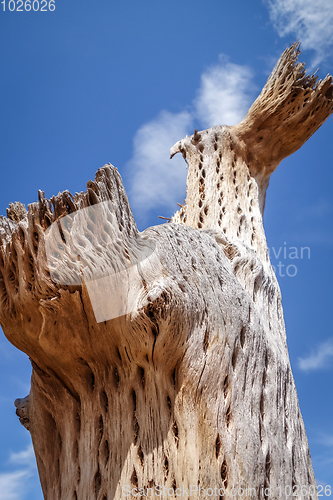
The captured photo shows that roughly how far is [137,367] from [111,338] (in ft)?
0.78

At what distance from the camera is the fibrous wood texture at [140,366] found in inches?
107

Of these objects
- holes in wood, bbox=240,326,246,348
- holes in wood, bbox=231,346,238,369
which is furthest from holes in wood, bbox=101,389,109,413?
holes in wood, bbox=240,326,246,348

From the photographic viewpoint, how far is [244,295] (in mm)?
3428

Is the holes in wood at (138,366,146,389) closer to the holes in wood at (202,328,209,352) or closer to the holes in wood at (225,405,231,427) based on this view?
the holes in wood at (202,328,209,352)

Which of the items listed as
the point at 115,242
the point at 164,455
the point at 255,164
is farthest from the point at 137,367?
the point at 255,164

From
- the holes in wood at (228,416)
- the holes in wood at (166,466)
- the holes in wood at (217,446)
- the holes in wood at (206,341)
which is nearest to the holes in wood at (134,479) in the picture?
the holes in wood at (166,466)

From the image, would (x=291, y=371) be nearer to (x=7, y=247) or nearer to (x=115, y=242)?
(x=115, y=242)

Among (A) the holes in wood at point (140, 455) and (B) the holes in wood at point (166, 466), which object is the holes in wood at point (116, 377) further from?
(B) the holes in wood at point (166, 466)

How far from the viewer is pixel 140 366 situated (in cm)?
296

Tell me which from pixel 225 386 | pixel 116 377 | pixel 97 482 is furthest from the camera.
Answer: pixel 116 377

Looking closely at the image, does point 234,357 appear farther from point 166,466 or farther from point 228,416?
point 166,466

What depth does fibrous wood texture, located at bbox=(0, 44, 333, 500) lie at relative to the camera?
8.93 ft

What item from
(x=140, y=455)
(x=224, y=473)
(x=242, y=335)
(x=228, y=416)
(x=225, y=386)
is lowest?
(x=224, y=473)

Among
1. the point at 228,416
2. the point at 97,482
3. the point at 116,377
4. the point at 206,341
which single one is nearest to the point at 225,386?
the point at 228,416
